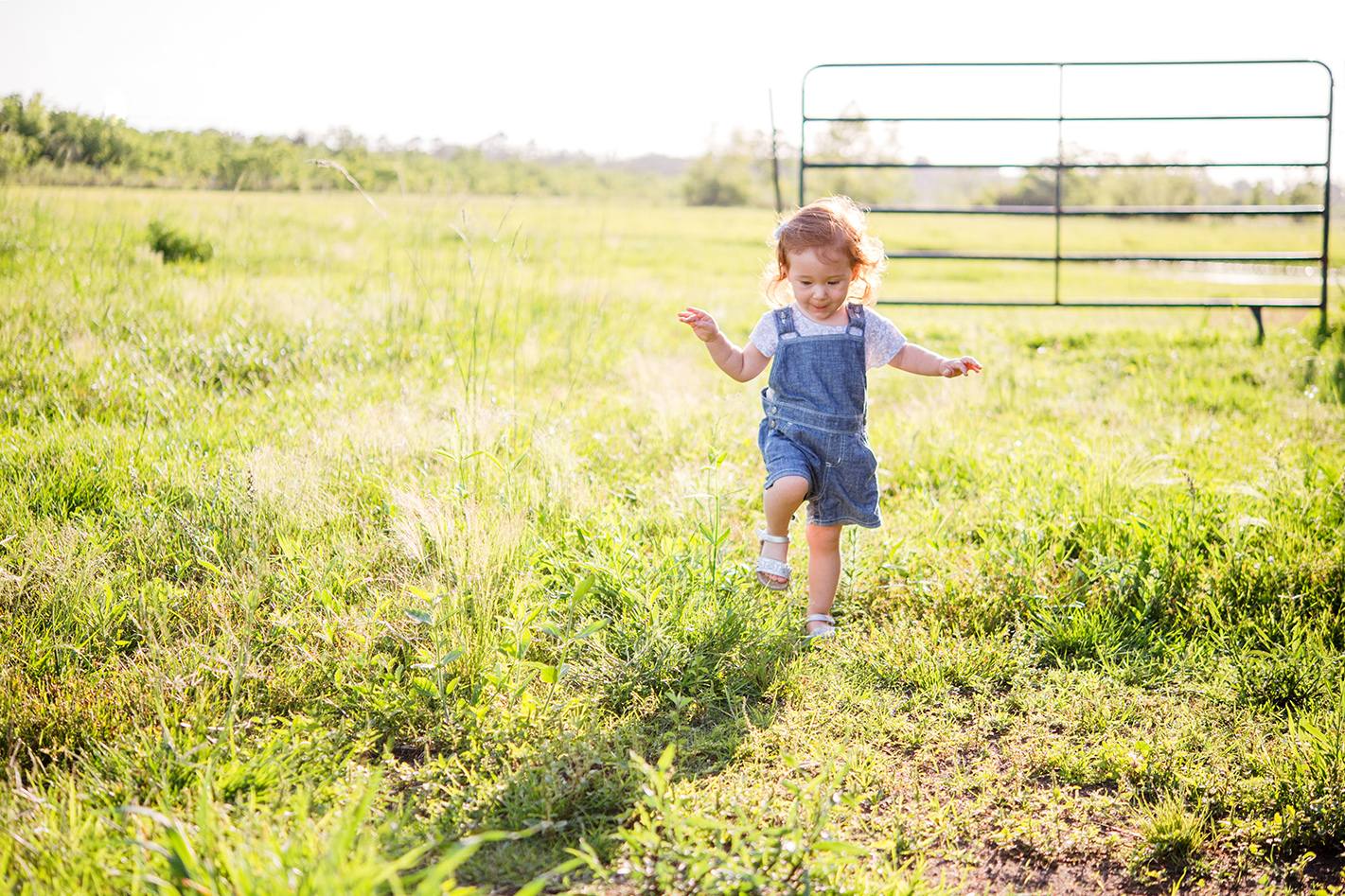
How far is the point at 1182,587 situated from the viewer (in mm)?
3105

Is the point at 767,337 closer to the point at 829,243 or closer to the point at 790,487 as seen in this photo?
the point at 829,243

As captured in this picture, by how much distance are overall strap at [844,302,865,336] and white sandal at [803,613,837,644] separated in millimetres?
941

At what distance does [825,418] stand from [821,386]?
4.2 inches

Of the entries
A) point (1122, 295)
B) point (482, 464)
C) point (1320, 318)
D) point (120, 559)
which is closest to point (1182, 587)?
point (482, 464)

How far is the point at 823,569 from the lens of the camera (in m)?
2.98

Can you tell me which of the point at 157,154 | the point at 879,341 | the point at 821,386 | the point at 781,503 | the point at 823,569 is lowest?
the point at 823,569

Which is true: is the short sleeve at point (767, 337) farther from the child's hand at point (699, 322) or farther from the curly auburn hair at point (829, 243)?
the child's hand at point (699, 322)

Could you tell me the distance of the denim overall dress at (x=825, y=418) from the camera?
288cm

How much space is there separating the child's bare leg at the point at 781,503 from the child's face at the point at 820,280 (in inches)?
21.7

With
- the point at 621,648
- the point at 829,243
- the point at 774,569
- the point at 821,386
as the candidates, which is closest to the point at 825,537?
the point at 774,569

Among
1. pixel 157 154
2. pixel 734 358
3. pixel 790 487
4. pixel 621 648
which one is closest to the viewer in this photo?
pixel 621 648

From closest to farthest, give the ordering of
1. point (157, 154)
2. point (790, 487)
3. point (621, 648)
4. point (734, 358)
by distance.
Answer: point (621, 648) < point (790, 487) < point (734, 358) < point (157, 154)

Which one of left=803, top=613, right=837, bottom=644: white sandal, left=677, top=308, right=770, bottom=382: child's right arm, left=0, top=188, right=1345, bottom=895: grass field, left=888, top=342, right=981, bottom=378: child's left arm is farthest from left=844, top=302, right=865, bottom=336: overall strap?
left=803, top=613, right=837, bottom=644: white sandal

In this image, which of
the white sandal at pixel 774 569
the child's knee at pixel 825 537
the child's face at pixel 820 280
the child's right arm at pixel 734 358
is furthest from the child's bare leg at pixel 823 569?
the child's face at pixel 820 280
